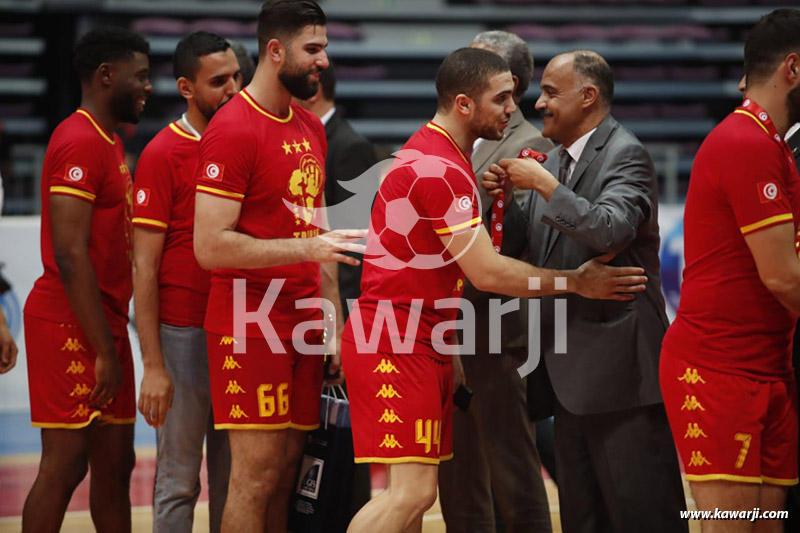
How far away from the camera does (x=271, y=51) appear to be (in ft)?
10.5

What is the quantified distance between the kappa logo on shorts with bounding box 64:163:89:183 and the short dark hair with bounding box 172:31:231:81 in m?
0.60

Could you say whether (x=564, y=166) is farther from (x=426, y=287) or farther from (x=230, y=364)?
(x=230, y=364)

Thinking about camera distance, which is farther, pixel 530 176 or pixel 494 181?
pixel 494 181

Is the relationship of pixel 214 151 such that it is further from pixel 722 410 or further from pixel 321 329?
pixel 722 410

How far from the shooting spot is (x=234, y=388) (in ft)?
10.4

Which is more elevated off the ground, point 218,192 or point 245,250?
point 218,192

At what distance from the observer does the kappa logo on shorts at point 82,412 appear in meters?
3.42

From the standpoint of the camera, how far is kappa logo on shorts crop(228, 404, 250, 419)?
3.17 meters

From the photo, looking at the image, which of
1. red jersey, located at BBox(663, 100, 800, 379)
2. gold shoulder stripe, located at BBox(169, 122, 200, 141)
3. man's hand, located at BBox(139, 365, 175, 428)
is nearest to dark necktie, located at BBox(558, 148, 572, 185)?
red jersey, located at BBox(663, 100, 800, 379)

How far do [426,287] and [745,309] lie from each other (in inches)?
37.4

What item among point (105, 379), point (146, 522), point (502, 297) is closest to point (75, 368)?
point (105, 379)

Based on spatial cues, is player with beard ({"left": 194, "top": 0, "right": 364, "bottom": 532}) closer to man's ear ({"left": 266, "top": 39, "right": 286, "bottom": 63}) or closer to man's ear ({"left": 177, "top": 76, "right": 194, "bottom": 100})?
man's ear ({"left": 266, "top": 39, "right": 286, "bottom": 63})

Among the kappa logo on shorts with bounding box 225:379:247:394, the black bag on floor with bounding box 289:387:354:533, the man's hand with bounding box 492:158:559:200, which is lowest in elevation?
the black bag on floor with bounding box 289:387:354:533

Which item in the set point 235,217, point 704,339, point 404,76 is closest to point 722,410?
point 704,339
